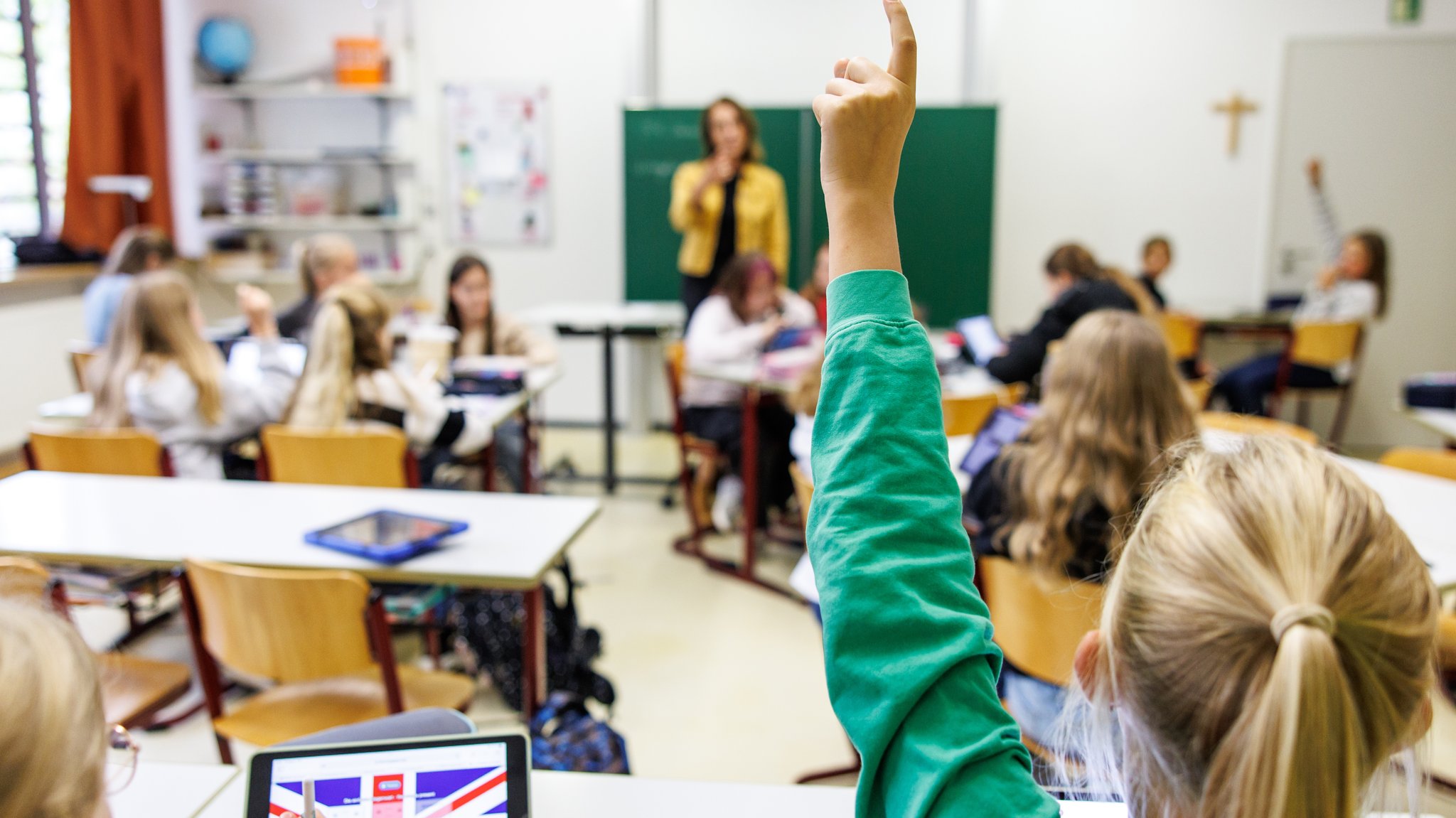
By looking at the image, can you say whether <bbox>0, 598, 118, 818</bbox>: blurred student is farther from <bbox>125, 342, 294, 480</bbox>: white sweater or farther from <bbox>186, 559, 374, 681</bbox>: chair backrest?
<bbox>125, 342, 294, 480</bbox>: white sweater

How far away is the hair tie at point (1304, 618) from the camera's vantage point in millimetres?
546

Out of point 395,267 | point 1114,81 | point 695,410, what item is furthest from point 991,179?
point 395,267

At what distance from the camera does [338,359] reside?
279cm

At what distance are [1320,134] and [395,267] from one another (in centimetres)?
521

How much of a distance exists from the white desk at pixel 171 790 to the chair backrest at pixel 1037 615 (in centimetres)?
113

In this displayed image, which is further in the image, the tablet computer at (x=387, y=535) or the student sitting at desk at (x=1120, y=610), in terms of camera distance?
the tablet computer at (x=387, y=535)

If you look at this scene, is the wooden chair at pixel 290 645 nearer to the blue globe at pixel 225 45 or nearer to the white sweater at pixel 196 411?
the white sweater at pixel 196 411

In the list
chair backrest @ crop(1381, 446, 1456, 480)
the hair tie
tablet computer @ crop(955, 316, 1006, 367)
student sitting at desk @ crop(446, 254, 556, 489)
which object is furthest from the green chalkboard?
the hair tie

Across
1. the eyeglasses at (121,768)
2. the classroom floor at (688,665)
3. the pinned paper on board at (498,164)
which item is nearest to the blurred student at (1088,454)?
the classroom floor at (688,665)

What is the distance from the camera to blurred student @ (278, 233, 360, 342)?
13.4 feet

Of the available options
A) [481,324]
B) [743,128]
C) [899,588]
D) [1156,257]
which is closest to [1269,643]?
[899,588]

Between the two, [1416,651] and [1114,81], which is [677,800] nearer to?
[1416,651]

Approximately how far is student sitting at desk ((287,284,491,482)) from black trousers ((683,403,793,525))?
1.38 metres

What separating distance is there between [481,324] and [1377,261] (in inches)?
177
